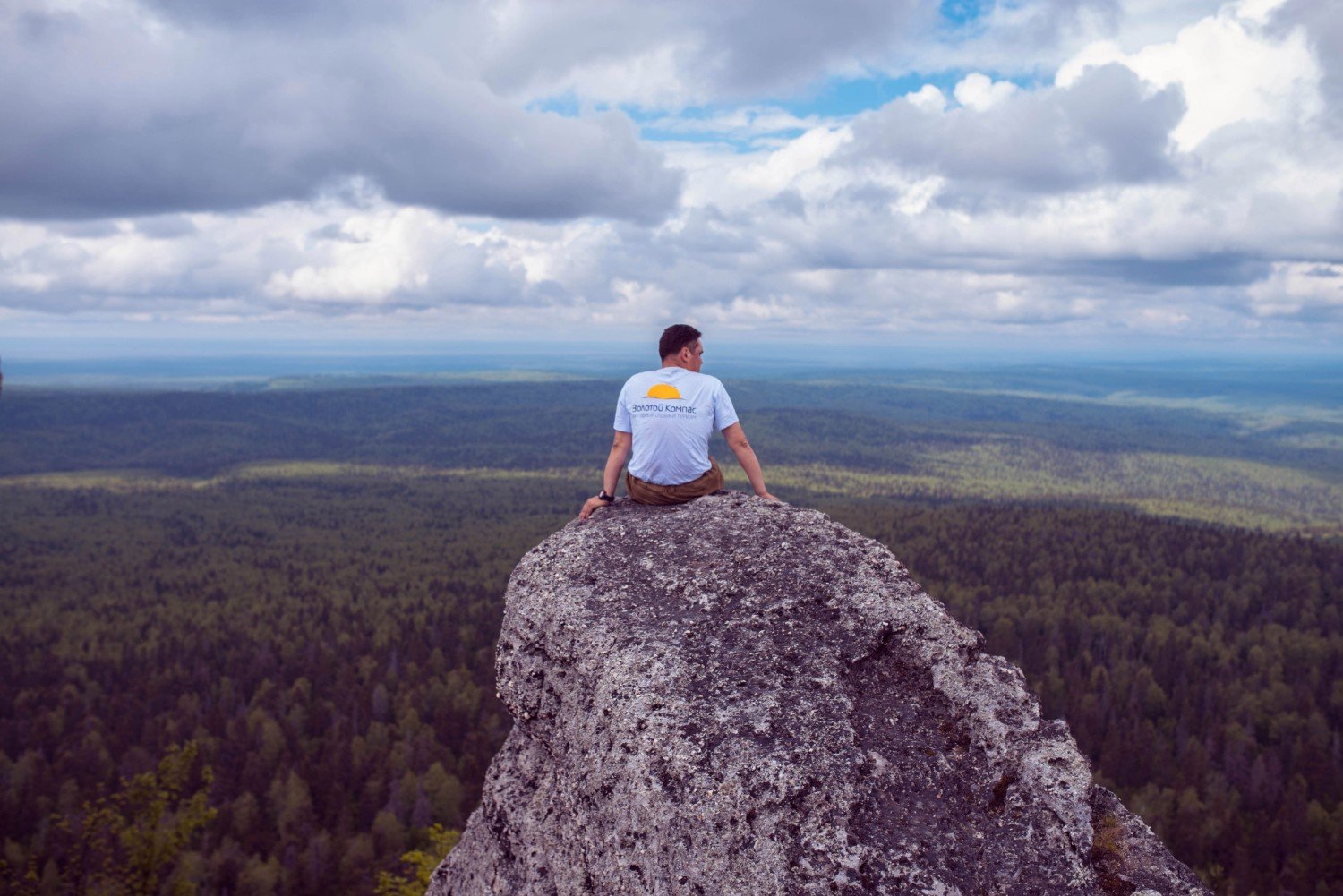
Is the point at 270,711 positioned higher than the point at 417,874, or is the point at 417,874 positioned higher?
the point at 417,874

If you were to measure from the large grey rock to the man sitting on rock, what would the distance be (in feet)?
5.64

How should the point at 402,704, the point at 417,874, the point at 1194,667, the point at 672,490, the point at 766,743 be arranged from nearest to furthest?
the point at 766,743, the point at 672,490, the point at 417,874, the point at 402,704, the point at 1194,667

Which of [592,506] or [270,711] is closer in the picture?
[592,506]

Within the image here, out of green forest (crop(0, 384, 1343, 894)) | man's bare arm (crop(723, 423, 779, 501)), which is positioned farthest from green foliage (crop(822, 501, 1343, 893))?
man's bare arm (crop(723, 423, 779, 501))

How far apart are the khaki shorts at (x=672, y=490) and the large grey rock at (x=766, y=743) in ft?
5.35

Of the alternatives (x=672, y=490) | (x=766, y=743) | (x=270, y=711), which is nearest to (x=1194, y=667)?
(x=270, y=711)

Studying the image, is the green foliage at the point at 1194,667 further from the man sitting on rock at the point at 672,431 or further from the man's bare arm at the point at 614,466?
the man's bare arm at the point at 614,466

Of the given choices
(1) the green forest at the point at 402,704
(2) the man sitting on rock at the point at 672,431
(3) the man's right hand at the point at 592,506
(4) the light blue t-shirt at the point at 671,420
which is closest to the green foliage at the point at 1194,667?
(1) the green forest at the point at 402,704

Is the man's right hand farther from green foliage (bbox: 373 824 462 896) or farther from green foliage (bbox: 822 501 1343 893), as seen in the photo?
green foliage (bbox: 822 501 1343 893)

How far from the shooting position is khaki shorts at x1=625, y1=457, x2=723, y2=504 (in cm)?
1479

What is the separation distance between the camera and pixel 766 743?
30.6 feet

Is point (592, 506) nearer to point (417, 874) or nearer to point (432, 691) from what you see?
point (417, 874)

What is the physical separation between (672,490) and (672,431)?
3.32 feet

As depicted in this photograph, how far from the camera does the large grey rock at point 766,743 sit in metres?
8.82
